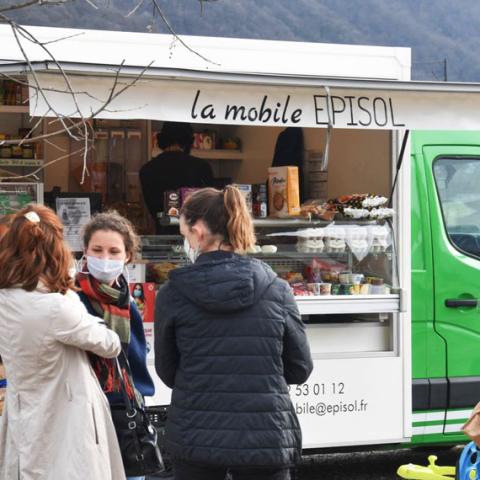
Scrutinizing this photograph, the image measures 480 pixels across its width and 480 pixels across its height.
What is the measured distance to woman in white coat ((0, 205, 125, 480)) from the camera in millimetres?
3230

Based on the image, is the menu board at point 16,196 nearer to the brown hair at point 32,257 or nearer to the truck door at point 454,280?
the brown hair at point 32,257

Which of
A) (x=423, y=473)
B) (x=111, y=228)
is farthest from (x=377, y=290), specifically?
(x=111, y=228)

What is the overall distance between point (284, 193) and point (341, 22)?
546 centimetres

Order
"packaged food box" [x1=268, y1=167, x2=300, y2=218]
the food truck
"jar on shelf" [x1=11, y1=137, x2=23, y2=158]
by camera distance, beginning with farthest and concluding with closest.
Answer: "jar on shelf" [x1=11, y1=137, x2=23, y2=158], "packaged food box" [x1=268, y1=167, x2=300, y2=218], the food truck

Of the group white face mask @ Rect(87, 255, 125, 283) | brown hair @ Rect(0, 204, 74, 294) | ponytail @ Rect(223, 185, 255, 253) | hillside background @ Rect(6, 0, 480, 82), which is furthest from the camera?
hillside background @ Rect(6, 0, 480, 82)

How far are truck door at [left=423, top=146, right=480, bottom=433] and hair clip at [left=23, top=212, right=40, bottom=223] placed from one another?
3051 millimetres

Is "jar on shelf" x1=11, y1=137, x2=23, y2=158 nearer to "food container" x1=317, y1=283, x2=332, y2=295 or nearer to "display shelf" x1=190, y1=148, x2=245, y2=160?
"display shelf" x1=190, y1=148, x2=245, y2=160

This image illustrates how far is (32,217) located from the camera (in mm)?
3332

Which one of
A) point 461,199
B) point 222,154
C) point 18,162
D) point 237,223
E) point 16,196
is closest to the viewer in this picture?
point 237,223

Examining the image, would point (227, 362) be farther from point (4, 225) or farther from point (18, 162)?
point (18, 162)

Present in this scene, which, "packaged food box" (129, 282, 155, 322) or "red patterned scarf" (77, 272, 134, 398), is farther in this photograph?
"packaged food box" (129, 282, 155, 322)

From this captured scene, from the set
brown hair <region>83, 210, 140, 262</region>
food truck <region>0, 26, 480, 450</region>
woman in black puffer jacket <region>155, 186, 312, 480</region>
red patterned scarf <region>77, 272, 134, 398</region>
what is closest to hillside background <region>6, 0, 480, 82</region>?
food truck <region>0, 26, 480, 450</region>

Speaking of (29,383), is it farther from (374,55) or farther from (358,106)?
(374,55)

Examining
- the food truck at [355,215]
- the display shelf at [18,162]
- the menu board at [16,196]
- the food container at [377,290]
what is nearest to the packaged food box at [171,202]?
the food truck at [355,215]
